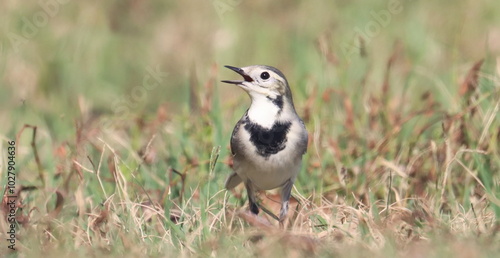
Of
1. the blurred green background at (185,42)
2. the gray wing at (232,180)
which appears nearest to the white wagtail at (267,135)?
the gray wing at (232,180)

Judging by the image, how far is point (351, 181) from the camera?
6.20 metres

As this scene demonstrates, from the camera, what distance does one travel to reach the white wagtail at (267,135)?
17.2 feet

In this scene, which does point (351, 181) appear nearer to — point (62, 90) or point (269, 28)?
point (62, 90)

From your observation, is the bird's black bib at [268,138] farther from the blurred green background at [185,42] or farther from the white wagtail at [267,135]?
the blurred green background at [185,42]

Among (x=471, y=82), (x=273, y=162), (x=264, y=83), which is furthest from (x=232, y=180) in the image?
(x=471, y=82)

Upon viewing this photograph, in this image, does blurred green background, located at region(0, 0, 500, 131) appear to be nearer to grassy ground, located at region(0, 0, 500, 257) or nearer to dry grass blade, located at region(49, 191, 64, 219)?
grassy ground, located at region(0, 0, 500, 257)

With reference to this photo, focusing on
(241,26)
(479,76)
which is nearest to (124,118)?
(479,76)

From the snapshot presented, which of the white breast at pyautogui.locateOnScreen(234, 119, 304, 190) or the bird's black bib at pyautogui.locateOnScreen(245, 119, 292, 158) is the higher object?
Answer: the bird's black bib at pyautogui.locateOnScreen(245, 119, 292, 158)

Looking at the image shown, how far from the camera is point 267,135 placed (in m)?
5.26

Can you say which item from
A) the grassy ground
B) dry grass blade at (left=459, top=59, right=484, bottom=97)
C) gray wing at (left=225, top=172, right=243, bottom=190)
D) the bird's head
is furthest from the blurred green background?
the bird's head

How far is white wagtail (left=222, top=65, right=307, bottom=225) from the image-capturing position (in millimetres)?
5250

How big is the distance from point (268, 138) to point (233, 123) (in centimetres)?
158

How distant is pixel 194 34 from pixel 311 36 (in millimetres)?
1238

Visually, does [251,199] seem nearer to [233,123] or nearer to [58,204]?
[58,204]
